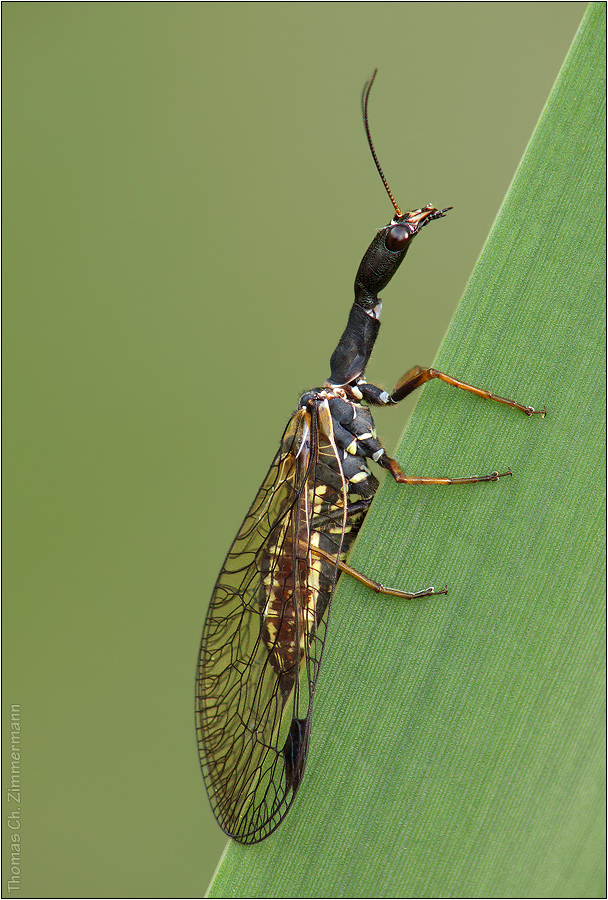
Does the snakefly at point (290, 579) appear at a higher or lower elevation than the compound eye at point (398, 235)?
lower

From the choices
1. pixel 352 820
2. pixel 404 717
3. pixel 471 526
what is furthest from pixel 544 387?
pixel 352 820

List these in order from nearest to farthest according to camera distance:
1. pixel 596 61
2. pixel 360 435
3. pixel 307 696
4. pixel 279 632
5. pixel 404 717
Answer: pixel 596 61
pixel 404 717
pixel 307 696
pixel 279 632
pixel 360 435

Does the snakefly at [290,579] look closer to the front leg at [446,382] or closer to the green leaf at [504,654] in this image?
the front leg at [446,382]

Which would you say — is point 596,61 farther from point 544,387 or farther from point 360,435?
point 360,435

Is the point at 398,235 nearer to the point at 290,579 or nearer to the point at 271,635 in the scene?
the point at 290,579

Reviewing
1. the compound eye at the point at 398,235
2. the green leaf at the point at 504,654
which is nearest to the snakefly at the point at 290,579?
the compound eye at the point at 398,235

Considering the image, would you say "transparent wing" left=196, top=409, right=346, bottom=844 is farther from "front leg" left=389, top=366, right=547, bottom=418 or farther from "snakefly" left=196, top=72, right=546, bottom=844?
"front leg" left=389, top=366, right=547, bottom=418
